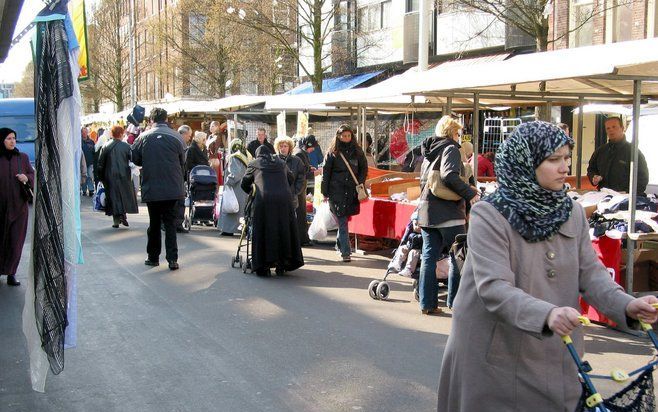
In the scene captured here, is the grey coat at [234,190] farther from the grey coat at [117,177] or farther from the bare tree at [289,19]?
the bare tree at [289,19]

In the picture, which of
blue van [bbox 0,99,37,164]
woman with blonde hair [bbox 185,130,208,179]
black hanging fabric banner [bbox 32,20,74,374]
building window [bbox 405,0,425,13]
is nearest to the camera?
black hanging fabric banner [bbox 32,20,74,374]

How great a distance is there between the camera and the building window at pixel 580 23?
2272 centimetres

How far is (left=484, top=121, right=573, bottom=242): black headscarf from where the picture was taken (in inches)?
117

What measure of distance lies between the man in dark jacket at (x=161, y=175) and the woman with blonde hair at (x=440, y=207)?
12.6 ft

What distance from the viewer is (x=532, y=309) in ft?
9.29

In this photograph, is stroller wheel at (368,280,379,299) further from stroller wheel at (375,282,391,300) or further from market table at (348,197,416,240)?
market table at (348,197,416,240)

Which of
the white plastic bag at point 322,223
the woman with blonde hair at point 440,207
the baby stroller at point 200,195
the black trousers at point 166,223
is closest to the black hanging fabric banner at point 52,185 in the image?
the woman with blonde hair at point 440,207

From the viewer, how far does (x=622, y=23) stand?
21.9m

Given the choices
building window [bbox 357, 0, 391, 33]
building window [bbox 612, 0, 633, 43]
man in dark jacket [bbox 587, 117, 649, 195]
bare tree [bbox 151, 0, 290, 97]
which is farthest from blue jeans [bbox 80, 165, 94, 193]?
man in dark jacket [bbox 587, 117, 649, 195]

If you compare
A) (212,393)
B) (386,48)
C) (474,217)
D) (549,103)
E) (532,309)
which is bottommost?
(212,393)

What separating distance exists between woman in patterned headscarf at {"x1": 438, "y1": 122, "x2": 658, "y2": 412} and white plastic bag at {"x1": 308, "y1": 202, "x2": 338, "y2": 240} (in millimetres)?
9749

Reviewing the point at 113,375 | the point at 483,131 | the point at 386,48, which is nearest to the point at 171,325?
the point at 113,375

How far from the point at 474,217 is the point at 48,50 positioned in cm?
332

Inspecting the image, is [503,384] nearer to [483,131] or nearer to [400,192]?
[400,192]
